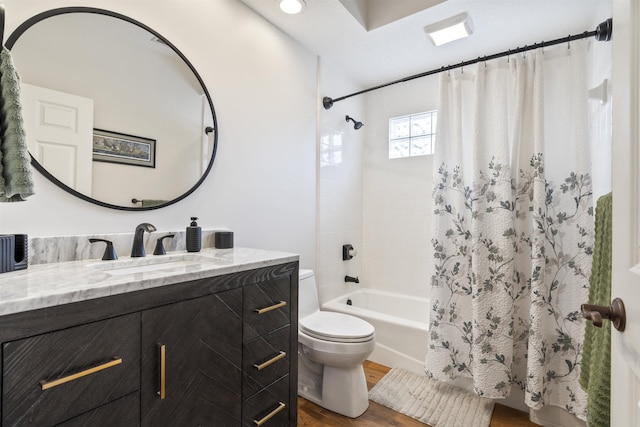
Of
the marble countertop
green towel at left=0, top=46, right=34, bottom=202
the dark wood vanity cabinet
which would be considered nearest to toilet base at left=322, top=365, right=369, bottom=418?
the dark wood vanity cabinet

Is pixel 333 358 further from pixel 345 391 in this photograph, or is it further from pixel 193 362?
pixel 193 362

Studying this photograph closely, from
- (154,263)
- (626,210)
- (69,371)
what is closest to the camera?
(626,210)

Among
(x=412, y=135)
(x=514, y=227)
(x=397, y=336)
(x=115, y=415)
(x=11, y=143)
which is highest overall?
(x=412, y=135)

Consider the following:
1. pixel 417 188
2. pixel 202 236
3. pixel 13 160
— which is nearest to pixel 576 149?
pixel 417 188

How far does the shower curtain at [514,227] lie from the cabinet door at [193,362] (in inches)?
56.1

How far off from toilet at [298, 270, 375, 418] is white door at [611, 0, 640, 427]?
116cm

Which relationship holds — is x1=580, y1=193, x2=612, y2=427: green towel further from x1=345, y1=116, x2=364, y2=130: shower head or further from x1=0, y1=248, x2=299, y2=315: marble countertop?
x1=345, y1=116, x2=364, y2=130: shower head

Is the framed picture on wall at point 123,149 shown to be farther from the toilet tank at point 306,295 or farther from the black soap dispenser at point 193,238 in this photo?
the toilet tank at point 306,295

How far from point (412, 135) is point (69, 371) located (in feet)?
9.01

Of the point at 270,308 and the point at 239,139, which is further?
the point at 239,139

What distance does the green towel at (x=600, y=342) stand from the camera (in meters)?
0.74

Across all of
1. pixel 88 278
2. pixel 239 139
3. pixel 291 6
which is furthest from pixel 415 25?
pixel 88 278

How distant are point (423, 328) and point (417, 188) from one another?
1200 millimetres

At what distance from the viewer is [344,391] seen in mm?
1759
